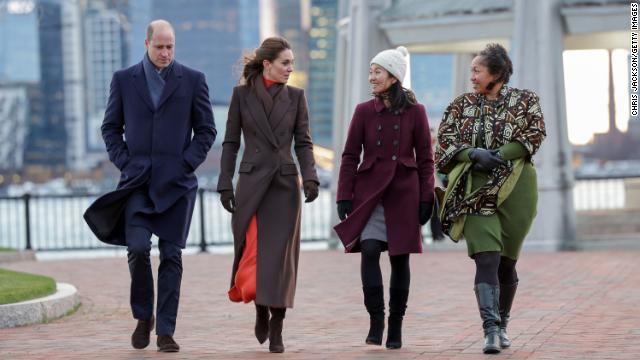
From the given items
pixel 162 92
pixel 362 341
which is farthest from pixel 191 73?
pixel 362 341

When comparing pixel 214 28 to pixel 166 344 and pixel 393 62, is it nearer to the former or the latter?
pixel 393 62

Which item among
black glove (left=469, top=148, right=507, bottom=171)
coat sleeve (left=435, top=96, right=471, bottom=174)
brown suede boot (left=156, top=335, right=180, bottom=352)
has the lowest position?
brown suede boot (left=156, top=335, right=180, bottom=352)

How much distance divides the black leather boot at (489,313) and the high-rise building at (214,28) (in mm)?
126462

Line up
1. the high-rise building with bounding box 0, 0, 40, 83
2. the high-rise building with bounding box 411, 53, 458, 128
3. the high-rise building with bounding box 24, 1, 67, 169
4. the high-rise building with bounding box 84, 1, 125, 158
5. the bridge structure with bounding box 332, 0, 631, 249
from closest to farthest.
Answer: the bridge structure with bounding box 332, 0, 631, 249 → the high-rise building with bounding box 411, 53, 458, 128 → the high-rise building with bounding box 24, 1, 67, 169 → the high-rise building with bounding box 84, 1, 125, 158 → the high-rise building with bounding box 0, 0, 40, 83

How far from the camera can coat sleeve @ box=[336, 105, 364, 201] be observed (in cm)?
870

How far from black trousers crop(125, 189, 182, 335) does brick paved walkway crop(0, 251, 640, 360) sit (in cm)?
24

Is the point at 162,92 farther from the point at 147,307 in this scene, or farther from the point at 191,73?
the point at 147,307

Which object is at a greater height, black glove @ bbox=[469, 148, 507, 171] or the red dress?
black glove @ bbox=[469, 148, 507, 171]

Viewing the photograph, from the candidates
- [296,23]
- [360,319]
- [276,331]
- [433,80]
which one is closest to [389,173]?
[276,331]

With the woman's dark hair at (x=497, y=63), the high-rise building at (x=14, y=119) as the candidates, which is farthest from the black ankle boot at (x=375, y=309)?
the high-rise building at (x=14, y=119)

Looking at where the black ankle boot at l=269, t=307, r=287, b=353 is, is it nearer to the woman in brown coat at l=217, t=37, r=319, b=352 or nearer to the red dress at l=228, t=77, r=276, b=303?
the woman in brown coat at l=217, t=37, r=319, b=352

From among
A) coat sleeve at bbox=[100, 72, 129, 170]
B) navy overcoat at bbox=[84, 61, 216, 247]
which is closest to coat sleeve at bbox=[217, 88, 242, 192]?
navy overcoat at bbox=[84, 61, 216, 247]

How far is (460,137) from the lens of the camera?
841 cm

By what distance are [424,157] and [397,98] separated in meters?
0.40
